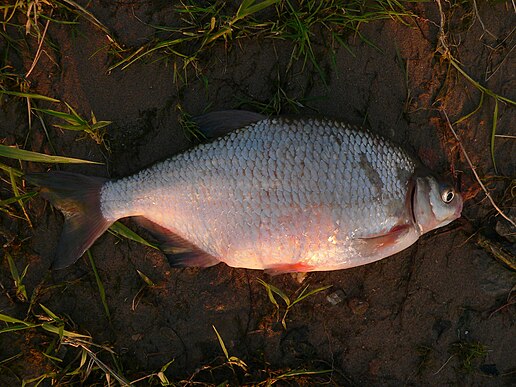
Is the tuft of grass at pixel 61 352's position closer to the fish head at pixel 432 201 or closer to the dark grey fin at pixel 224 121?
the dark grey fin at pixel 224 121

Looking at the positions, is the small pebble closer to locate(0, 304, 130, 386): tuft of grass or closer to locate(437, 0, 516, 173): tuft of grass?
locate(437, 0, 516, 173): tuft of grass

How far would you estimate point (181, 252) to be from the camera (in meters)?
2.66

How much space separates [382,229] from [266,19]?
1.62 m

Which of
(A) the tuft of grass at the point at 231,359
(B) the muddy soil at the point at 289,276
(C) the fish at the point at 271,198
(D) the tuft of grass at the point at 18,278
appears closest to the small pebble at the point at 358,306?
(B) the muddy soil at the point at 289,276

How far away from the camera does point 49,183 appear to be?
257cm

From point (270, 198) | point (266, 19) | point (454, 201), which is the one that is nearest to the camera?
point (270, 198)

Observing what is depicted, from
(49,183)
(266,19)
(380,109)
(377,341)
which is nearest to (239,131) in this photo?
(266,19)

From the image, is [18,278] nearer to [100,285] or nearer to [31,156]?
[100,285]

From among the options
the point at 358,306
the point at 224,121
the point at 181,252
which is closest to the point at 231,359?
the point at 181,252

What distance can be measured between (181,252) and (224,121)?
90 cm

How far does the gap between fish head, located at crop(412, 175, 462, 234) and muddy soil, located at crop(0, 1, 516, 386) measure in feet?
1.05

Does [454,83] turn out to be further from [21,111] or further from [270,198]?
[21,111]

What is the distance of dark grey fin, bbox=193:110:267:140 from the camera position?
257 cm

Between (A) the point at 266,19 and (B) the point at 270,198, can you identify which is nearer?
(B) the point at 270,198
